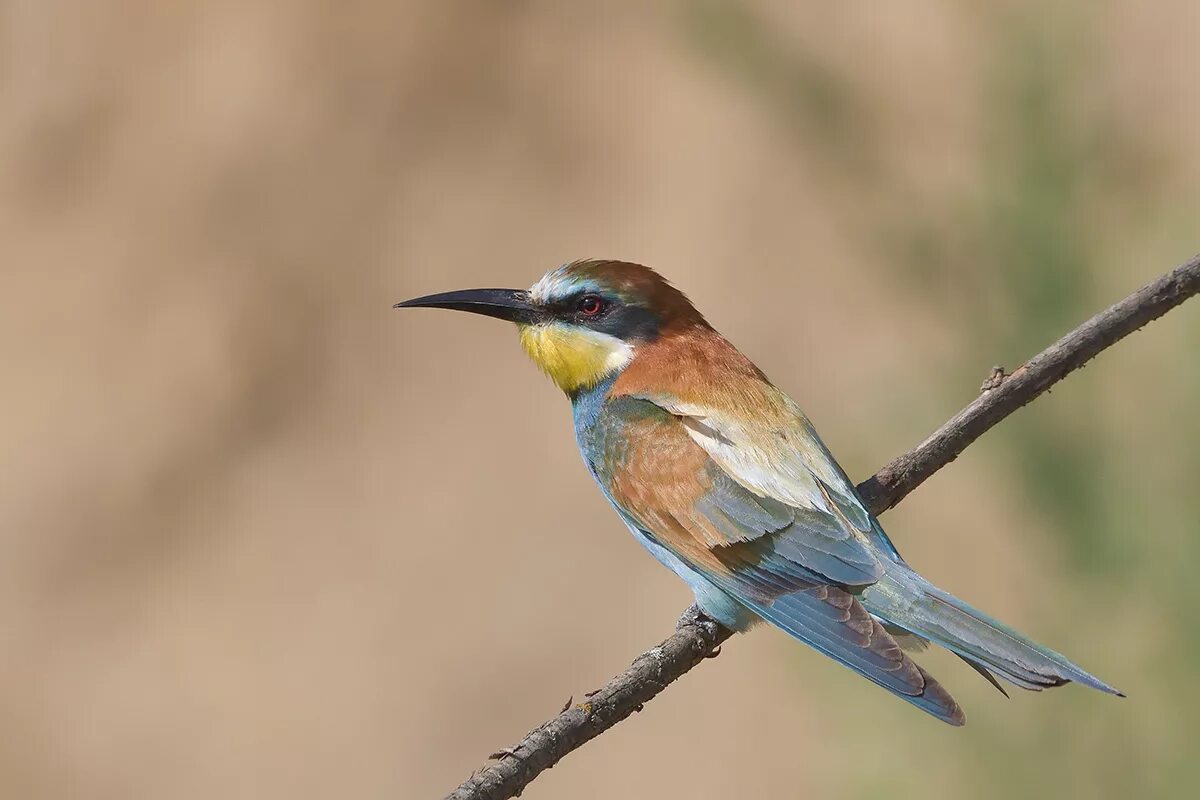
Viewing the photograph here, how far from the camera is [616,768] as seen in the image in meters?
4.98

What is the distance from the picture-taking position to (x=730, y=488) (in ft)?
7.90

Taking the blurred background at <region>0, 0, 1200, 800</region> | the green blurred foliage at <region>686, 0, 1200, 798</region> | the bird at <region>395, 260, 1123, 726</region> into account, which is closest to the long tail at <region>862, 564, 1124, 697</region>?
the bird at <region>395, 260, 1123, 726</region>

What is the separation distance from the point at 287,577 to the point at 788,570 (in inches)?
142

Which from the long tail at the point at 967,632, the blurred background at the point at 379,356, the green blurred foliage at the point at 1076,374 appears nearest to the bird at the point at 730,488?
the long tail at the point at 967,632

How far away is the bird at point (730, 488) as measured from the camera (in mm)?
2127

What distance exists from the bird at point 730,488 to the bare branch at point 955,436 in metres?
0.07

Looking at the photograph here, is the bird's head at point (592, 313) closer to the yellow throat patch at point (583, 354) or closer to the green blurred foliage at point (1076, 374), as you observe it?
the yellow throat patch at point (583, 354)

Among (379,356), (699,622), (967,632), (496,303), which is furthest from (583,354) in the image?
(379,356)

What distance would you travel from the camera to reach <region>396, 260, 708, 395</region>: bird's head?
8.72 ft

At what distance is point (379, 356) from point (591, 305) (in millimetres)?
3298

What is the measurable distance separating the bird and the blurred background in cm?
197

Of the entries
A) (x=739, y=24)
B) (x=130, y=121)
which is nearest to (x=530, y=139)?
(x=130, y=121)

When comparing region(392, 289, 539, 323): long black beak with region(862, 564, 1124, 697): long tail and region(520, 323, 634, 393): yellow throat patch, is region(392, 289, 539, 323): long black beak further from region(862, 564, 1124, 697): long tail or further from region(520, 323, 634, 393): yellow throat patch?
region(862, 564, 1124, 697): long tail

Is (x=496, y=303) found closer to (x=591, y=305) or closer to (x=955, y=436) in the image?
(x=591, y=305)
